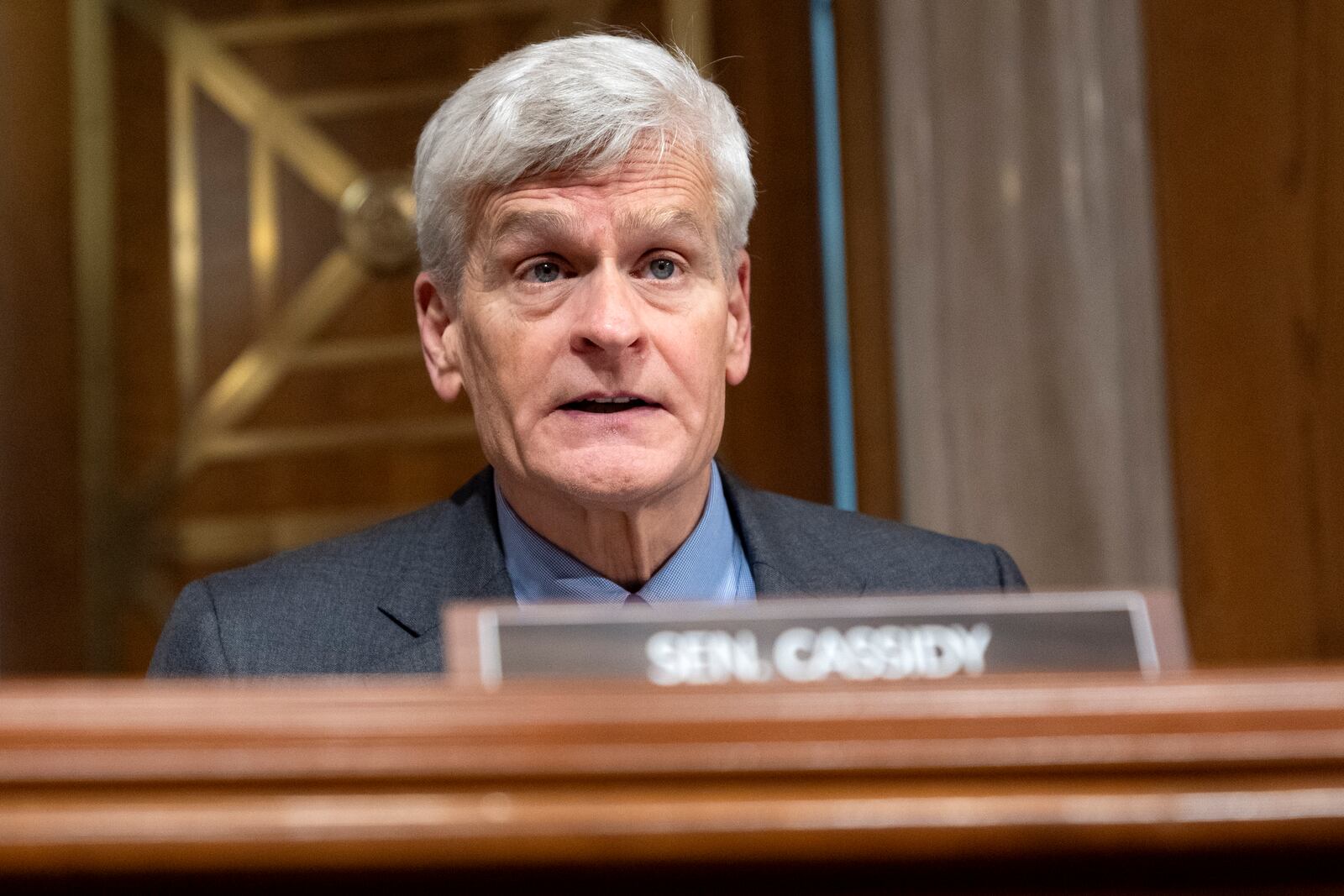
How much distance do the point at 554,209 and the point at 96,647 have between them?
8.48 feet

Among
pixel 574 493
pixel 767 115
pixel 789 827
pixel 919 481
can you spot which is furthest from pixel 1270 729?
pixel 767 115

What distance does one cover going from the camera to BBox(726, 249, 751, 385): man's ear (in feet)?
5.00

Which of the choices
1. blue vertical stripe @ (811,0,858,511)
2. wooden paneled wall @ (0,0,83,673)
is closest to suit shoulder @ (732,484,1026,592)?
blue vertical stripe @ (811,0,858,511)

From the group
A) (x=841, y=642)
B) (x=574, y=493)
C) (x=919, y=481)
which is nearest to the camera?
(x=841, y=642)

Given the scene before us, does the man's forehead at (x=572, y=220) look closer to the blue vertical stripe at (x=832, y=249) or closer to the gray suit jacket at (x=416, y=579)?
the gray suit jacket at (x=416, y=579)

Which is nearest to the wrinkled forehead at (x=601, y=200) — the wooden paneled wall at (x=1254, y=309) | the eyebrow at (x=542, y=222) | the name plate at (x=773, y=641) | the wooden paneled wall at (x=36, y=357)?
the eyebrow at (x=542, y=222)

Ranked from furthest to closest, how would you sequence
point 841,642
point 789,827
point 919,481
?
point 919,481
point 841,642
point 789,827

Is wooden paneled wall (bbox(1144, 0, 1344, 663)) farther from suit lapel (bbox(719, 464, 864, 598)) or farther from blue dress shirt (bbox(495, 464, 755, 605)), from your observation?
blue dress shirt (bbox(495, 464, 755, 605))

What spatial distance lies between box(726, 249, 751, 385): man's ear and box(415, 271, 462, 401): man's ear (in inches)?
12.2

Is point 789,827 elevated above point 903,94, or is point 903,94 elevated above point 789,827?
point 903,94

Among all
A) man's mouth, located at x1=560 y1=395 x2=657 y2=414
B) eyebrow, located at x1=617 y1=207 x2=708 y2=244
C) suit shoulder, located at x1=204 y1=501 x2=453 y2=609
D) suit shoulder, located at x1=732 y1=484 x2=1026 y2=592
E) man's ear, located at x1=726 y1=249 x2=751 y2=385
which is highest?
eyebrow, located at x1=617 y1=207 x2=708 y2=244

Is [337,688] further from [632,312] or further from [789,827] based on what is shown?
[632,312]

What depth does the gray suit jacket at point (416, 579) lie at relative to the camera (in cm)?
128

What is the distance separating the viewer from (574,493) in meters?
1.28
